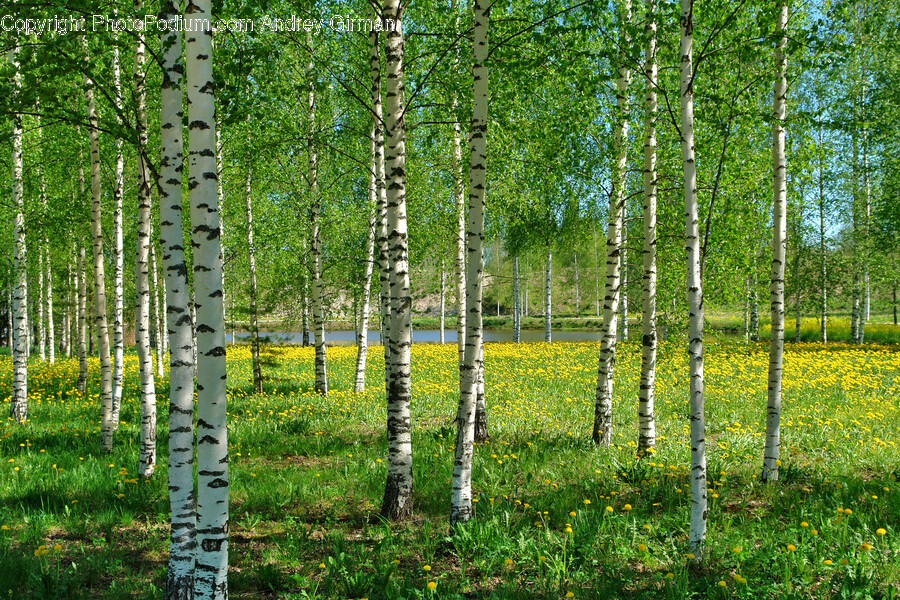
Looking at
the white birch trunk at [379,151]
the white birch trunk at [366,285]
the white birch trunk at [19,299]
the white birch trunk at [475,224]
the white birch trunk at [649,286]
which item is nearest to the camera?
the white birch trunk at [475,224]

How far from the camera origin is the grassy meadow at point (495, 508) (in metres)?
3.91

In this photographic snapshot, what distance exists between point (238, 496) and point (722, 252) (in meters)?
6.85

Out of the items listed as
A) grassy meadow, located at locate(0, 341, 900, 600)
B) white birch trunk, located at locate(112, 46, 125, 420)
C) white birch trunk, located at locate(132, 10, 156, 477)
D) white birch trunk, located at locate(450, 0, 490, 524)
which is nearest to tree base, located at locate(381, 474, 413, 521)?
grassy meadow, located at locate(0, 341, 900, 600)

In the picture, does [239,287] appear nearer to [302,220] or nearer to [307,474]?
[302,220]

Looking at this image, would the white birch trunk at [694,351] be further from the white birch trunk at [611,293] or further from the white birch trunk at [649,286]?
the white birch trunk at [611,293]

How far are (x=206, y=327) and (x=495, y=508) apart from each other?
10.5ft

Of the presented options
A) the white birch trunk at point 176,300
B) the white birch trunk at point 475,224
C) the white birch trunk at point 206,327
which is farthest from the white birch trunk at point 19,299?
Result: the white birch trunk at point 475,224

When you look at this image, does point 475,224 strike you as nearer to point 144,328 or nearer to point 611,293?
point 611,293

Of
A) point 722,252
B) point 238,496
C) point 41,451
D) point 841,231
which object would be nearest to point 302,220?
point 41,451

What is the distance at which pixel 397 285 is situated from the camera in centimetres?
508

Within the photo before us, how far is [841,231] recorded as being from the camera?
94.0ft

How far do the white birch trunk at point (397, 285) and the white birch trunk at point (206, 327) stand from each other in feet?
6.56

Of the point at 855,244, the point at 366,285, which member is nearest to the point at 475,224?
the point at 366,285

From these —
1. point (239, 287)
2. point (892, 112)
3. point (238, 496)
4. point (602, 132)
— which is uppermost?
point (892, 112)
